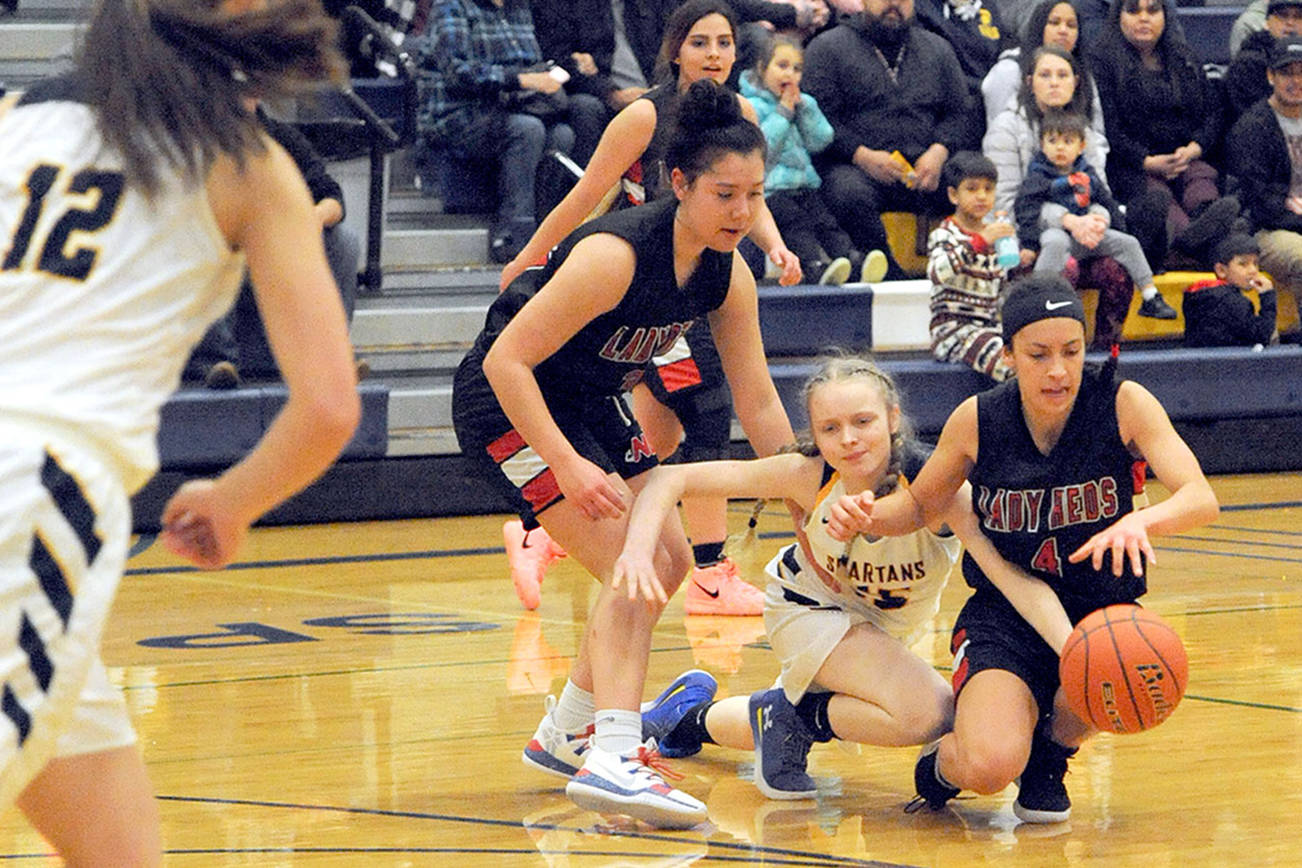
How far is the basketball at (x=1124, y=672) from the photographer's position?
10.6ft

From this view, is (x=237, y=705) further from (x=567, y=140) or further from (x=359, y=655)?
(x=567, y=140)

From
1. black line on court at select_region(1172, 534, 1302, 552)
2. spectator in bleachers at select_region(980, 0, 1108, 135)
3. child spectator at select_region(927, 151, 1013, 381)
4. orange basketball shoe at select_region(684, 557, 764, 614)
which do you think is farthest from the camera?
spectator in bleachers at select_region(980, 0, 1108, 135)

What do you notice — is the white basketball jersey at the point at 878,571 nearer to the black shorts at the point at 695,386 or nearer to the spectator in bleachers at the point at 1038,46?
the black shorts at the point at 695,386

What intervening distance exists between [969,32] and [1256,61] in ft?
4.56

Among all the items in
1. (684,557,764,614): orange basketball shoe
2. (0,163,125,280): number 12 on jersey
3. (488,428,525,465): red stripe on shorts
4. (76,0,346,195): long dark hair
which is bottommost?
(684,557,764,614): orange basketball shoe

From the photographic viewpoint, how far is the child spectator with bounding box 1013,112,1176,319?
8281 millimetres

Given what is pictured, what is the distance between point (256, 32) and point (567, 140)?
6590 mm

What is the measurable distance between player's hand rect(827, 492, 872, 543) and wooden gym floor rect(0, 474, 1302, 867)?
52 centimetres

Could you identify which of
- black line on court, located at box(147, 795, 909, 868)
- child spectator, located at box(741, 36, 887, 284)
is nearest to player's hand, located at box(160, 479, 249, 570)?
black line on court, located at box(147, 795, 909, 868)

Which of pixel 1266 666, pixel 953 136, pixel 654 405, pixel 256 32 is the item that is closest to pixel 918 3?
pixel 953 136

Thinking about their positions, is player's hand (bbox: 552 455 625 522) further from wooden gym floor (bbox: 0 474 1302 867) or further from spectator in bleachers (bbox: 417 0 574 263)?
spectator in bleachers (bbox: 417 0 574 263)

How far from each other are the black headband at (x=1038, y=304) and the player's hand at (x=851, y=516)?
16.7 inches

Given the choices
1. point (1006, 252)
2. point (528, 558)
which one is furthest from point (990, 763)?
point (1006, 252)

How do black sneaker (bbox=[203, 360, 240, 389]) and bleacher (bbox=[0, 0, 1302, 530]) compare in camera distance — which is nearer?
black sneaker (bbox=[203, 360, 240, 389])
